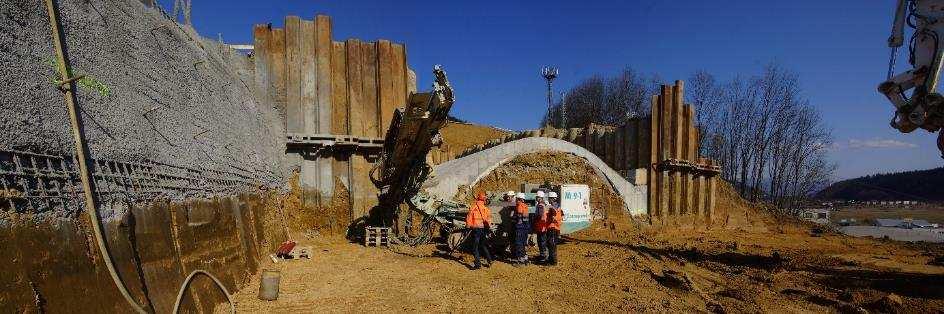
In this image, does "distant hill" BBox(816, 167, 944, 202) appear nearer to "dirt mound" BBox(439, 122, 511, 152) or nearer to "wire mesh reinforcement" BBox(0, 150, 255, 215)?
"dirt mound" BBox(439, 122, 511, 152)

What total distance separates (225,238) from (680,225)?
64.7 feet

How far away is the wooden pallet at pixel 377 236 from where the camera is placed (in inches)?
516

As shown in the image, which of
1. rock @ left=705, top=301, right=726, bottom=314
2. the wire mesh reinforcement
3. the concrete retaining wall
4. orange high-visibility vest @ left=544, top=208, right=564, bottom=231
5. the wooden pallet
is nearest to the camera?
the concrete retaining wall

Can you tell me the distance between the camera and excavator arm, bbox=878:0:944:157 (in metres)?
9.68

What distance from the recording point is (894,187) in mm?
77750

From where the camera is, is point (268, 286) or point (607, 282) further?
point (607, 282)

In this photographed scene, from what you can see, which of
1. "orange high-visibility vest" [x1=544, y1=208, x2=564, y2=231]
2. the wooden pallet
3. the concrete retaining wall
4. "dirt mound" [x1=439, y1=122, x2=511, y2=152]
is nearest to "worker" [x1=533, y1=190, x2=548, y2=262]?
"orange high-visibility vest" [x1=544, y1=208, x2=564, y2=231]

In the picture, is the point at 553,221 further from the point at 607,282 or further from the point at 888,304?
the point at 888,304

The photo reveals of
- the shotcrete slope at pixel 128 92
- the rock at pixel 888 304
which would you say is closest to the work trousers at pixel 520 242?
the shotcrete slope at pixel 128 92

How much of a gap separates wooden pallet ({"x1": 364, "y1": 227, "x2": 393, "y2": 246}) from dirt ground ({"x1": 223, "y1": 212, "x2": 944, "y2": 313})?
45 centimetres

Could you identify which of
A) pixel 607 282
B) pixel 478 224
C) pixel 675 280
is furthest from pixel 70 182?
pixel 675 280

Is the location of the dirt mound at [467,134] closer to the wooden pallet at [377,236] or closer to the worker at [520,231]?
the wooden pallet at [377,236]

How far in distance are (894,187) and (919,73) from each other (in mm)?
86904

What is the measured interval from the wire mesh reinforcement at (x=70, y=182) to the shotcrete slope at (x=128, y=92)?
96 millimetres
